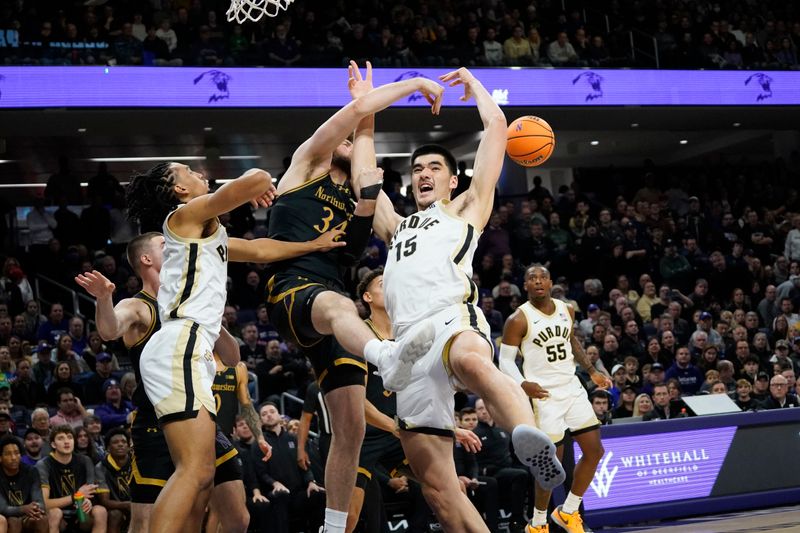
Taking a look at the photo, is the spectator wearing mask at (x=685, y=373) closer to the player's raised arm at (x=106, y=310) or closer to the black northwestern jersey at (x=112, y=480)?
the black northwestern jersey at (x=112, y=480)

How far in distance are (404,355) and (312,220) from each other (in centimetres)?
142

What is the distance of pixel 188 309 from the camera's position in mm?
5613

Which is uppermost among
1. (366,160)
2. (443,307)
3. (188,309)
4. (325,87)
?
(325,87)

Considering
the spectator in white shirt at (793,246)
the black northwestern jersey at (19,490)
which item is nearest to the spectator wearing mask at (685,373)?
the spectator in white shirt at (793,246)

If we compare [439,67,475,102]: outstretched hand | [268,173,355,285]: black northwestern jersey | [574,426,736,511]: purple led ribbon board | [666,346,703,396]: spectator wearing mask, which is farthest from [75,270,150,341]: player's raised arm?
[666,346,703,396]: spectator wearing mask

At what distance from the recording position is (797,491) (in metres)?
11.3

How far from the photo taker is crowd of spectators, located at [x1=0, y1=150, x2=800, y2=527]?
12375 millimetres

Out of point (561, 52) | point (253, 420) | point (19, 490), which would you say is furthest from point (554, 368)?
point (561, 52)

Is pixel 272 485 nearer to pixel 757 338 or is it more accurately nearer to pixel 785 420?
pixel 785 420

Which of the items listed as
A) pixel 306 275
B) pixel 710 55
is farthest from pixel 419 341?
pixel 710 55

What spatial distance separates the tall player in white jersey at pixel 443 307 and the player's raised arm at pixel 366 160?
0.04ft

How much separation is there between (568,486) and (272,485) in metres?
3.11

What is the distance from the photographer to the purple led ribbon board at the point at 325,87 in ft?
55.8

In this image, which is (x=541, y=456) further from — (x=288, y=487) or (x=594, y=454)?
(x=288, y=487)
